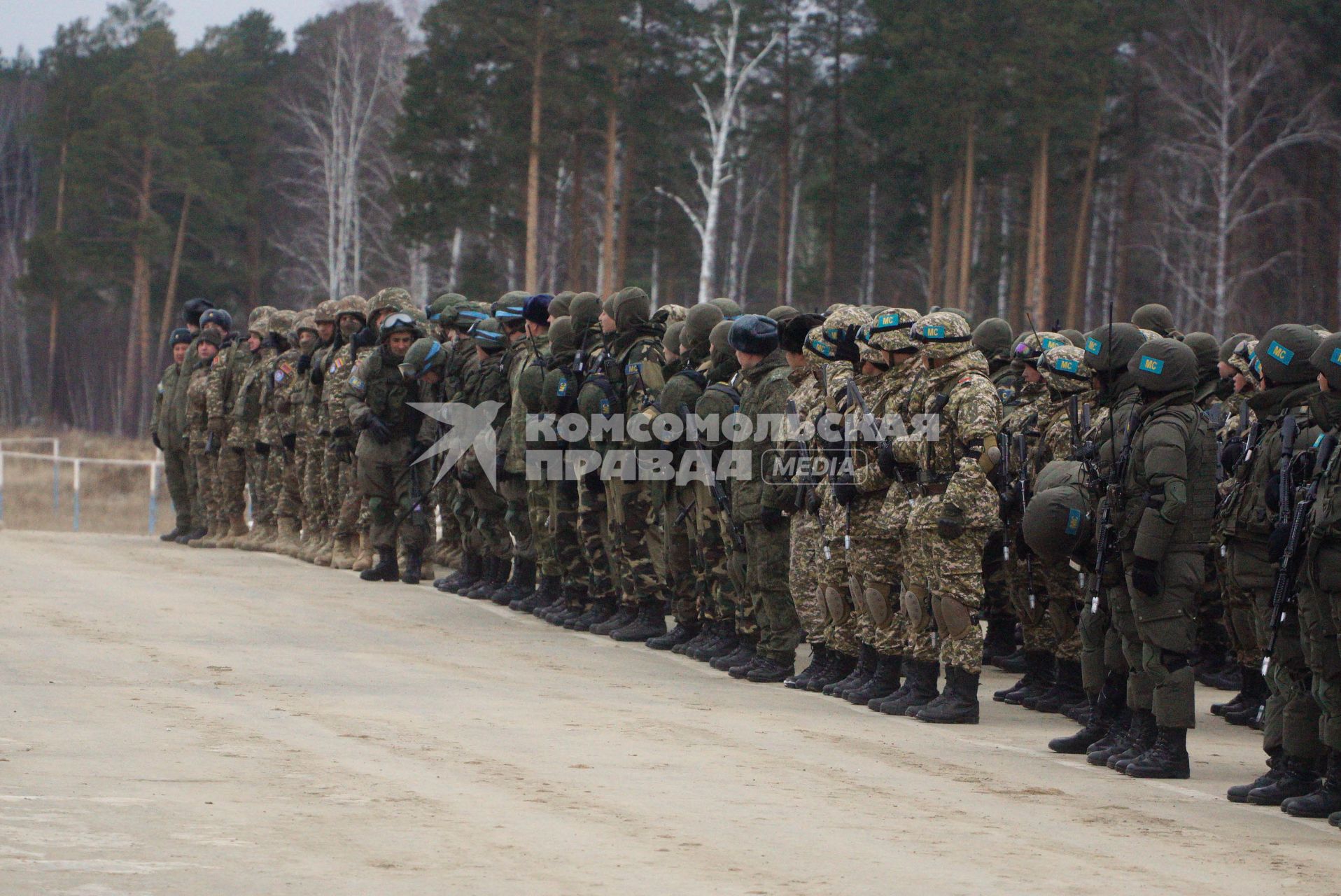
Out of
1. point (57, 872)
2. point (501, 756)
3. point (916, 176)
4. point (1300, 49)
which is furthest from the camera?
point (916, 176)

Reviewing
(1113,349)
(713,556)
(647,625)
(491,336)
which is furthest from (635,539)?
(1113,349)

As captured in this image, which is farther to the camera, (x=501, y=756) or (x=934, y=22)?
(x=934, y=22)

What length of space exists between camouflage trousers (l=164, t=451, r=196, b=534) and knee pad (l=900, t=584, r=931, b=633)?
12.5m

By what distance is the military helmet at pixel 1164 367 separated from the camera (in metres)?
8.88

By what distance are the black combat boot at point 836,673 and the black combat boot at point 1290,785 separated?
353cm

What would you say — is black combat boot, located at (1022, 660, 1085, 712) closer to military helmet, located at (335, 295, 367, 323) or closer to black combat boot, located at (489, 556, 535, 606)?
black combat boot, located at (489, 556, 535, 606)

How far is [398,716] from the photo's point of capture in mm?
9906

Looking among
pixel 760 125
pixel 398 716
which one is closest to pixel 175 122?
pixel 760 125

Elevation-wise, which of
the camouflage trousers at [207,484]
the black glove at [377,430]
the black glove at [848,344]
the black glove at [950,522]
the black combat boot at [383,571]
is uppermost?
the black glove at [848,344]

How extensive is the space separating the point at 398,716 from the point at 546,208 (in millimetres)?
40634

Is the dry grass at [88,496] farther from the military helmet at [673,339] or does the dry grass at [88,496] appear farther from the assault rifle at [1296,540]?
the assault rifle at [1296,540]

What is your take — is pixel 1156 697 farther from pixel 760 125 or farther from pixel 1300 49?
pixel 760 125

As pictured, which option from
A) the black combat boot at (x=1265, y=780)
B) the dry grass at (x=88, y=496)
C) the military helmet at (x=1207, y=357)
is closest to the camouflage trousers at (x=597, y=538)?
the military helmet at (x=1207, y=357)

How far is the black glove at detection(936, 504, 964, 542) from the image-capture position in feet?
32.8
